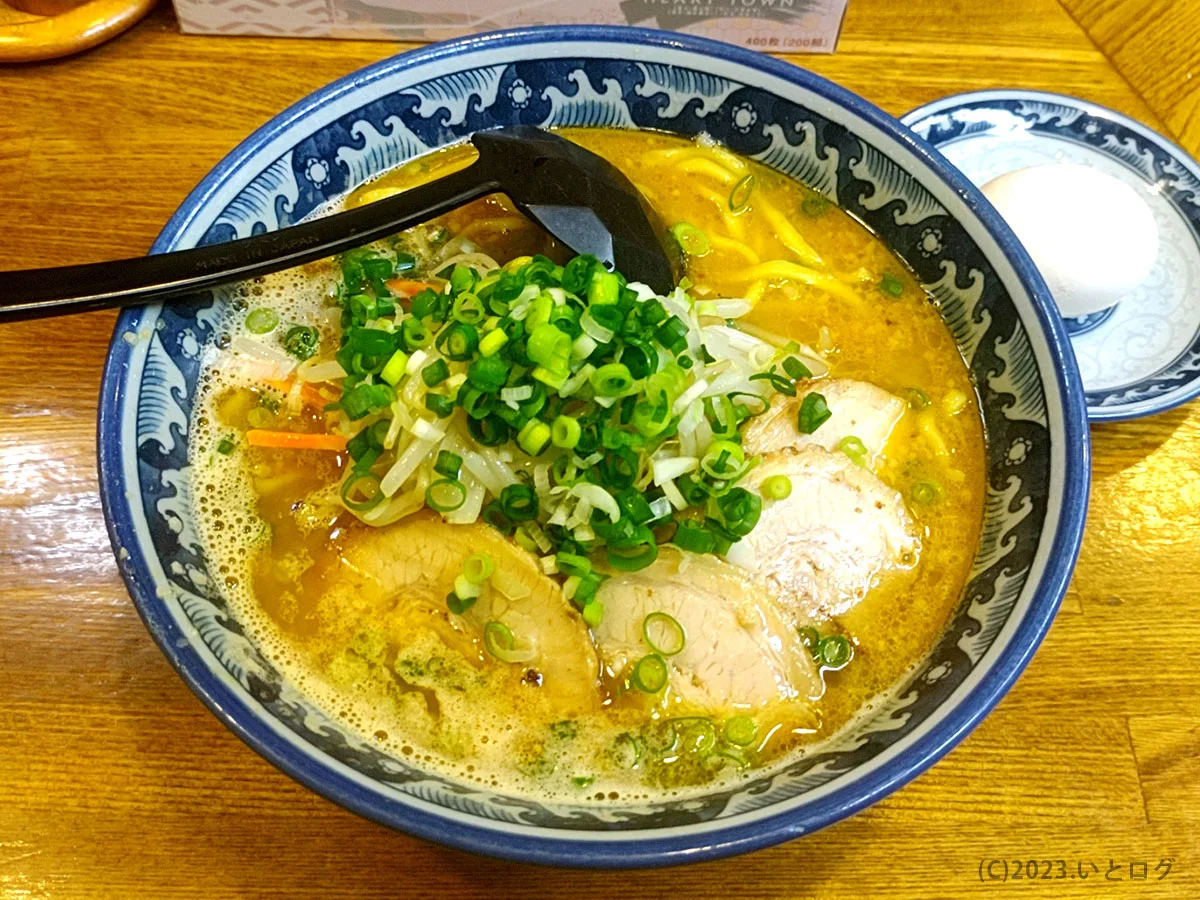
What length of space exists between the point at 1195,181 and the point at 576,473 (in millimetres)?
1717

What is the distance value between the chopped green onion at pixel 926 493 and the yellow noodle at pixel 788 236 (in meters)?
0.48

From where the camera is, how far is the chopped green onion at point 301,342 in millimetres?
1551

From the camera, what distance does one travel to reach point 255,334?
1.54m

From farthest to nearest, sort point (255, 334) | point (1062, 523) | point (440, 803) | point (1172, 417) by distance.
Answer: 1. point (1172, 417)
2. point (255, 334)
3. point (1062, 523)
4. point (440, 803)

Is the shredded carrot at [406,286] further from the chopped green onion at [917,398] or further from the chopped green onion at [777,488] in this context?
the chopped green onion at [917,398]

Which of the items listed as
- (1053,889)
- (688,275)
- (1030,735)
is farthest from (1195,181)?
(1053,889)

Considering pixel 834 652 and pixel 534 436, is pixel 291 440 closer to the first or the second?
pixel 534 436

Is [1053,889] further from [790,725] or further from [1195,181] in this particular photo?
[1195,181]

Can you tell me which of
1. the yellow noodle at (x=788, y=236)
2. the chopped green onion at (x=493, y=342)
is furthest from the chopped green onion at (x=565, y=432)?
the yellow noodle at (x=788, y=236)

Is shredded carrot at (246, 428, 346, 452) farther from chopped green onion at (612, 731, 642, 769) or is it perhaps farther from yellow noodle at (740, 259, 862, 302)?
yellow noodle at (740, 259, 862, 302)

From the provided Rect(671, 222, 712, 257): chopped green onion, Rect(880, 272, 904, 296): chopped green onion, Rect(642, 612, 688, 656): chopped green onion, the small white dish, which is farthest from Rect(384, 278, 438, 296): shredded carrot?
the small white dish

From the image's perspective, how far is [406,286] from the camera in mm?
1602

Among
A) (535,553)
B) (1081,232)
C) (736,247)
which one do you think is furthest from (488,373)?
(1081,232)

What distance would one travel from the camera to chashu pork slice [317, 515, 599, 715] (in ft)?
4.23
